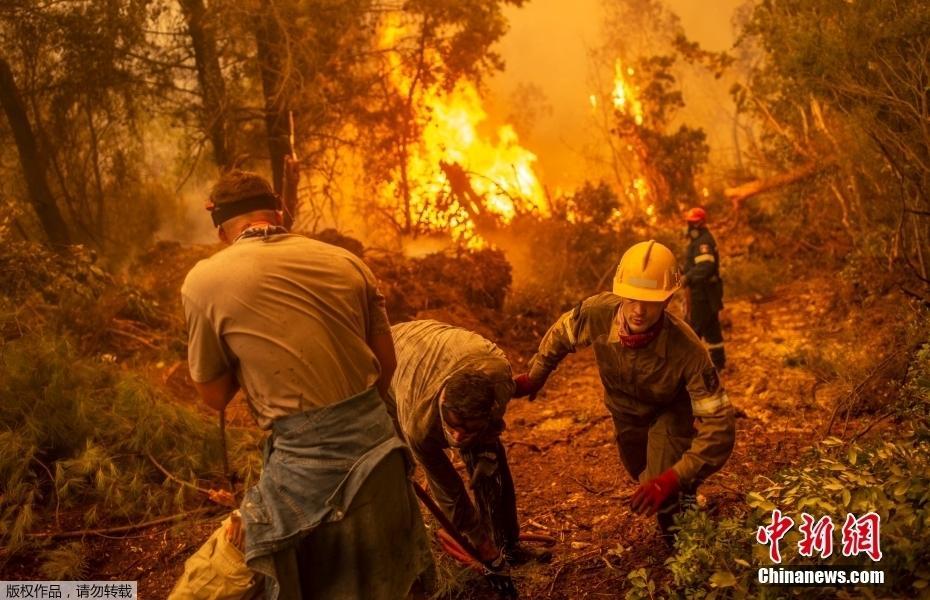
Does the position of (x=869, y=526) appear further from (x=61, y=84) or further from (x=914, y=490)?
(x=61, y=84)

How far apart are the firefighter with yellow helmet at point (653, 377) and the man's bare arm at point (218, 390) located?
64.8 inches

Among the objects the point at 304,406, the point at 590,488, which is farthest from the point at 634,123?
the point at 304,406

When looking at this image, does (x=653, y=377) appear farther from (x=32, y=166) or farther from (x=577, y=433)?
(x=32, y=166)

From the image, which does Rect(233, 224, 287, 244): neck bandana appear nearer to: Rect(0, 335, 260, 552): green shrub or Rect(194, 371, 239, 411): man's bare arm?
Rect(194, 371, 239, 411): man's bare arm

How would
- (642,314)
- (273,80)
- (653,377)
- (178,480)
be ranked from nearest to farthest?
(642,314), (653,377), (178,480), (273,80)

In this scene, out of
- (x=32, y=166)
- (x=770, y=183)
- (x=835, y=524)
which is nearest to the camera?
(x=835, y=524)

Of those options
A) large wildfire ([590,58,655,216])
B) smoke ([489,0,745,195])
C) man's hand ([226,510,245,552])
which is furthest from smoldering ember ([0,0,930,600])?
smoke ([489,0,745,195])

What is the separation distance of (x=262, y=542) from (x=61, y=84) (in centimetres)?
1014

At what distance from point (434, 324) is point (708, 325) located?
15.2 ft

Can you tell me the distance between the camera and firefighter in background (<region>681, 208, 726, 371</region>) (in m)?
7.01

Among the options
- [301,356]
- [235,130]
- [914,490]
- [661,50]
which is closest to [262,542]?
[301,356]

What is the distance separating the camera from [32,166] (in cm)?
981

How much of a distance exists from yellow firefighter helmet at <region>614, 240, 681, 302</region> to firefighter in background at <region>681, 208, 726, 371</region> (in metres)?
3.94

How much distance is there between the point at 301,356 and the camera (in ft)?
7.47
